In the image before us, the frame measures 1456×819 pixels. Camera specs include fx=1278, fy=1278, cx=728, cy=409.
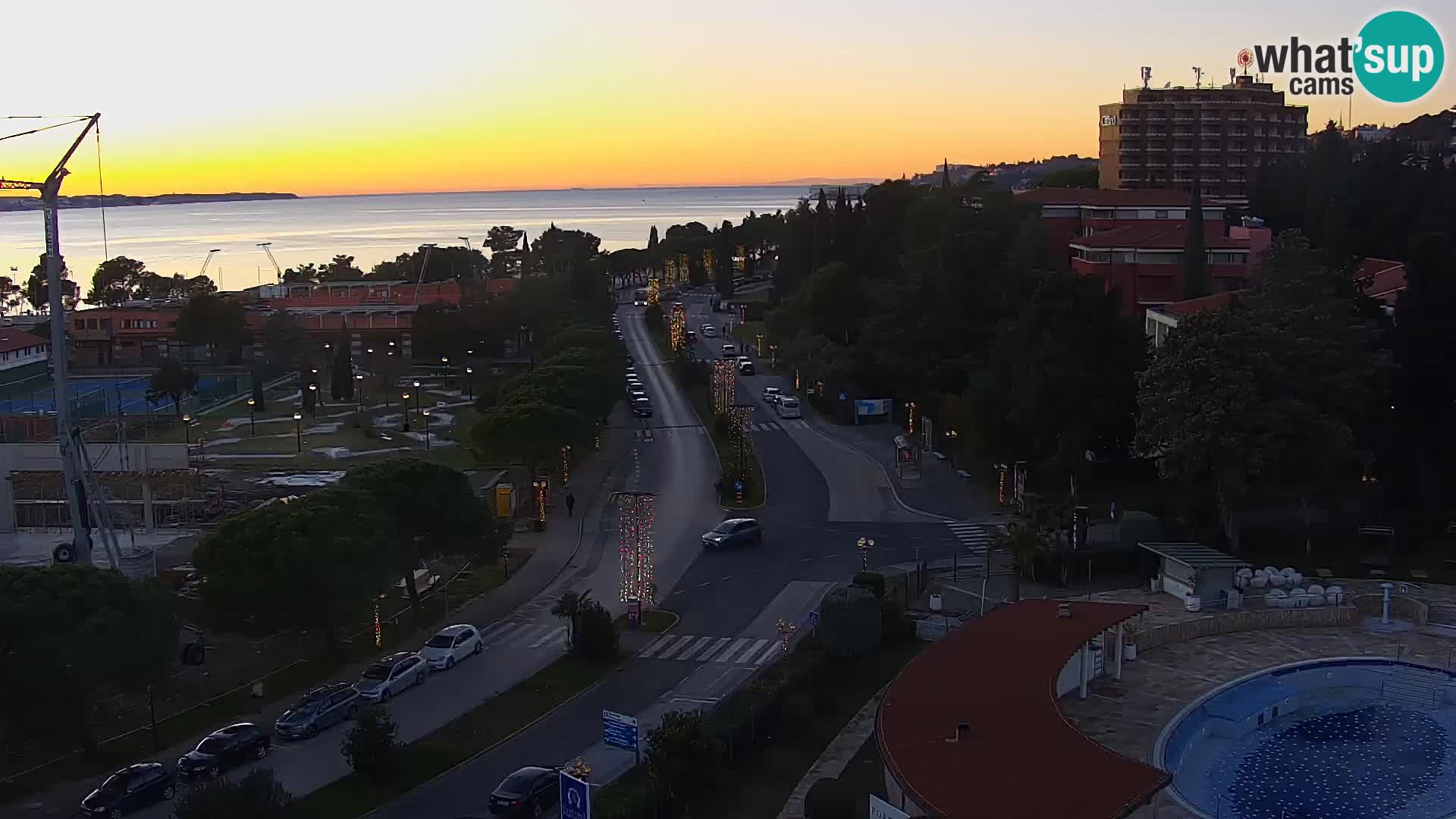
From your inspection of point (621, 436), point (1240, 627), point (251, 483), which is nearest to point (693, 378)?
point (621, 436)

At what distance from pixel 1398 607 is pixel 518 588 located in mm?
21166

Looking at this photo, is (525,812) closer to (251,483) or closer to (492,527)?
(492,527)

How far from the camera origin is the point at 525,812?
19984 mm

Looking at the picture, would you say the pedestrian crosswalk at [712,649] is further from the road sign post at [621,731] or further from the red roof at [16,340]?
the red roof at [16,340]

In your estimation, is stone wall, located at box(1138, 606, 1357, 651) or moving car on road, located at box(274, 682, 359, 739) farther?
stone wall, located at box(1138, 606, 1357, 651)

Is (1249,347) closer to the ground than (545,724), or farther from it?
farther from it

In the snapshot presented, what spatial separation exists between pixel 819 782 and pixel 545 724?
6.11m

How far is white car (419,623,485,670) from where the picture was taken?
27453 millimetres

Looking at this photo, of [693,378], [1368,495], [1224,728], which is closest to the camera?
[1224,728]

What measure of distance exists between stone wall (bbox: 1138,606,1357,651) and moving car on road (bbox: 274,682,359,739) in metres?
16.2

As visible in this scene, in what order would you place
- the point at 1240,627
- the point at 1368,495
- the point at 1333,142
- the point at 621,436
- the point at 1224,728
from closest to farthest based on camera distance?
the point at 1224,728
the point at 1240,627
the point at 1368,495
the point at 621,436
the point at 1333,142

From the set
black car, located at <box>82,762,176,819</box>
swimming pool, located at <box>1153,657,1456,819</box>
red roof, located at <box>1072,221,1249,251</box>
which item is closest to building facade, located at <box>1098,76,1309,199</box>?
red roof, located at <box>1072,221,1249,251</box>

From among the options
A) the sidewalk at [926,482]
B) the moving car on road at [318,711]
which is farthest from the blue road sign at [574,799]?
the sidewalk at [926,482]

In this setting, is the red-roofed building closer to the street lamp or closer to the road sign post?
the street lamp
